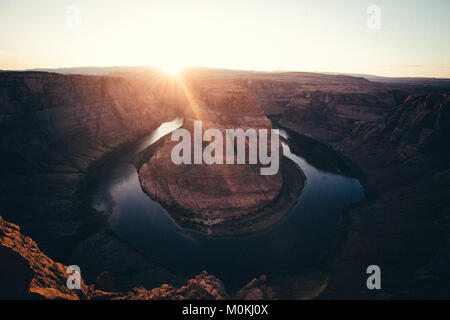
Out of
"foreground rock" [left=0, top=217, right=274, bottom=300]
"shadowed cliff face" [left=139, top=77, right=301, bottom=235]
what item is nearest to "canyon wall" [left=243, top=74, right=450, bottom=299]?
"foreground rock" [left=0, top=217, right=274, bottom=300]

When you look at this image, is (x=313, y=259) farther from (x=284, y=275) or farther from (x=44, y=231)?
(x=44, y=231)


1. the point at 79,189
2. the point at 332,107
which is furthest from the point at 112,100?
the point at 332,107

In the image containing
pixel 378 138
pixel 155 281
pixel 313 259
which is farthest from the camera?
pixel 378 138

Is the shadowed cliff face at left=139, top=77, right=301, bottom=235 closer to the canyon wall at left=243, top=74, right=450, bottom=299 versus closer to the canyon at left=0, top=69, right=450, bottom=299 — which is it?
the canyon at left=0, top=69, right=450, bottom=299

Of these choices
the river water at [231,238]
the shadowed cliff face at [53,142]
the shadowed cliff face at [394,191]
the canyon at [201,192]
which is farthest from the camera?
the shadowed cliff face at [53,142]

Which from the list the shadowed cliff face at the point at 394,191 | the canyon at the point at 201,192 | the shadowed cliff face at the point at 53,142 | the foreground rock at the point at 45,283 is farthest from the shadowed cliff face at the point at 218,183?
the shadowed cliff face at the point at 53,142

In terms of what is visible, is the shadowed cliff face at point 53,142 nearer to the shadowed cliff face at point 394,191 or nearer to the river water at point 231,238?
the river water at point 231,238
